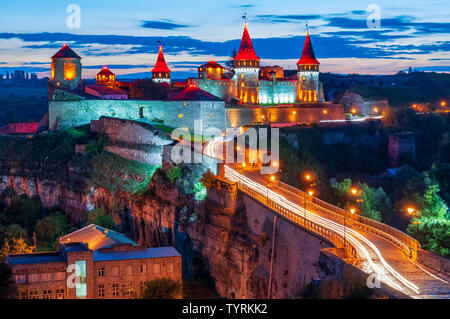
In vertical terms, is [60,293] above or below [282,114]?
below

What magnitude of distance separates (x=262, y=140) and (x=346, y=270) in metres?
33.1

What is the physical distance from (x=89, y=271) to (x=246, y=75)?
1583 inches

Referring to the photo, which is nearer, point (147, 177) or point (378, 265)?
point (378, 265)

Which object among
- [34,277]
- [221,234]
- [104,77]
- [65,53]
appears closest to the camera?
[34,277]

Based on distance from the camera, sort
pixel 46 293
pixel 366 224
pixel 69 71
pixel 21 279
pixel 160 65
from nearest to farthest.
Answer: pixel 366 224
pixel 21 279
pixel 46 293
pixel 69 71
pixel 160 65

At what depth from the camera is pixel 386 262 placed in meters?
25.5

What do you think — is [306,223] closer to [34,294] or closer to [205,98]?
[34,294]

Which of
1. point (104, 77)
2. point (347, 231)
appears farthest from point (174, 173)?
point (104, 77)

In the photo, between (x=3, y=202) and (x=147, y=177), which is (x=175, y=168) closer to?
(x=147, y=177)

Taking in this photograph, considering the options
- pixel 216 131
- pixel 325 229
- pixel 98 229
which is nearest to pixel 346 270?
pixel 325 229

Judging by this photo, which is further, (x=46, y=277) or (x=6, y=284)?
(x=46, y=277)

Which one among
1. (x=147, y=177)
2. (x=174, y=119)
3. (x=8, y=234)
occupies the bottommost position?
(x=8, y=234)

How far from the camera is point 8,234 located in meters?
48.6

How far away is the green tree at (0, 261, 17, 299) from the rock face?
11854mm
